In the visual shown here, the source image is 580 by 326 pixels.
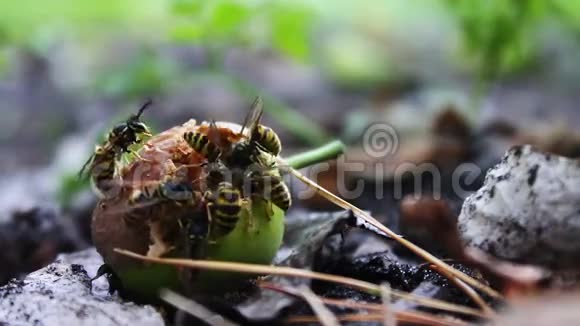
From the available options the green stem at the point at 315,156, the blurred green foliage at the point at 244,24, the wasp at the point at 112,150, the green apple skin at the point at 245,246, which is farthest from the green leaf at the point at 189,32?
the green apple skin at the point at 245,246

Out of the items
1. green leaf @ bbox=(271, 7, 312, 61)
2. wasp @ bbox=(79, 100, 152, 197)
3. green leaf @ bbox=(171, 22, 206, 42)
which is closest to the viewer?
wasp @ bbox=(79, 100, 152, 197)

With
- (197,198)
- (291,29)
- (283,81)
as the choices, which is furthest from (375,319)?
(283,81)

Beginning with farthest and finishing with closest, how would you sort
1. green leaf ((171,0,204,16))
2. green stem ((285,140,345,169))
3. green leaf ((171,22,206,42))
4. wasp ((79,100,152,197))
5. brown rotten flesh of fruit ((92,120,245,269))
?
green leaf ((171,22,206,42)), green leaf ((171,0,204,16)), green stem ((285,140,345,169)), wasp ((79,100,152,197)), brown rotten flesh of fruit ((92,120,245,269))

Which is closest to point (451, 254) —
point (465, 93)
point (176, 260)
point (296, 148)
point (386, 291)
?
point (386, 291)

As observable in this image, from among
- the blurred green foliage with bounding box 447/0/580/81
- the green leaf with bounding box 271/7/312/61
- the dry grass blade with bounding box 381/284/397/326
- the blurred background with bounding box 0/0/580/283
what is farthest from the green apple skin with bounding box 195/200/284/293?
the blurred green foliage with bounding box 447/0/580/81

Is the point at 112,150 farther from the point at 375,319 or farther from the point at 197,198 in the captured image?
the point at 375,319

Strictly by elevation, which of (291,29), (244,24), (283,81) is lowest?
(244,24)

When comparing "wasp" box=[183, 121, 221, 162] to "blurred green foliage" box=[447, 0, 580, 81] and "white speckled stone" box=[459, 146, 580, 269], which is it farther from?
"blurred green foliage" box=[447, 0, 580, 81]

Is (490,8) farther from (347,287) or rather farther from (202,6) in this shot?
(347,287)
